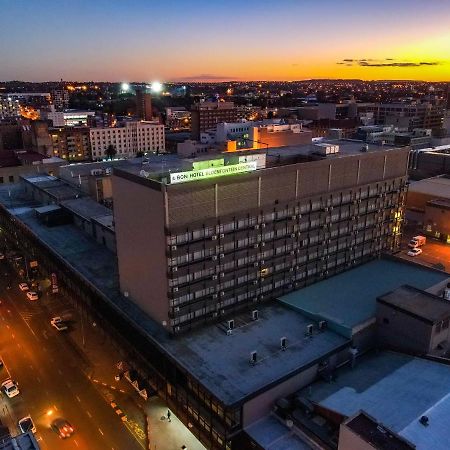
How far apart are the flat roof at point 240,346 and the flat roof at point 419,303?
30.8ft

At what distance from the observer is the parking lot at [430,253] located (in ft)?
345

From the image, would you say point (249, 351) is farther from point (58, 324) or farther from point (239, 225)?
point (58, 324)

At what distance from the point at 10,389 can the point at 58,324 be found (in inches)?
731

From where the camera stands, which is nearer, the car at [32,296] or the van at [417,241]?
the car at [32,296]

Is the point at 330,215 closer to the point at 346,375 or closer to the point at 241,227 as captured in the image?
the point at 241,227

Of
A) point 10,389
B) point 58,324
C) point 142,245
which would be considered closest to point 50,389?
point 10,389

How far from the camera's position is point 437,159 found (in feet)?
539

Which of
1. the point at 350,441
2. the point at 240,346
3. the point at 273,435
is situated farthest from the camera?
the point at 240,346

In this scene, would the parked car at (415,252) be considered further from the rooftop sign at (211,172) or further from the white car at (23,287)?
the white car at (23,287)

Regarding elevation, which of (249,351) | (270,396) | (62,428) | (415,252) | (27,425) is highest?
(249,351)

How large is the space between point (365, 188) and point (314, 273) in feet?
60.3

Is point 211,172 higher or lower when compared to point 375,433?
higher

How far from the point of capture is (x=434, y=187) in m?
140

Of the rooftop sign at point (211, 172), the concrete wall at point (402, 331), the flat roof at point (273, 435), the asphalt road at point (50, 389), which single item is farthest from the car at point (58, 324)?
the concrete wall at point (402, 331)
